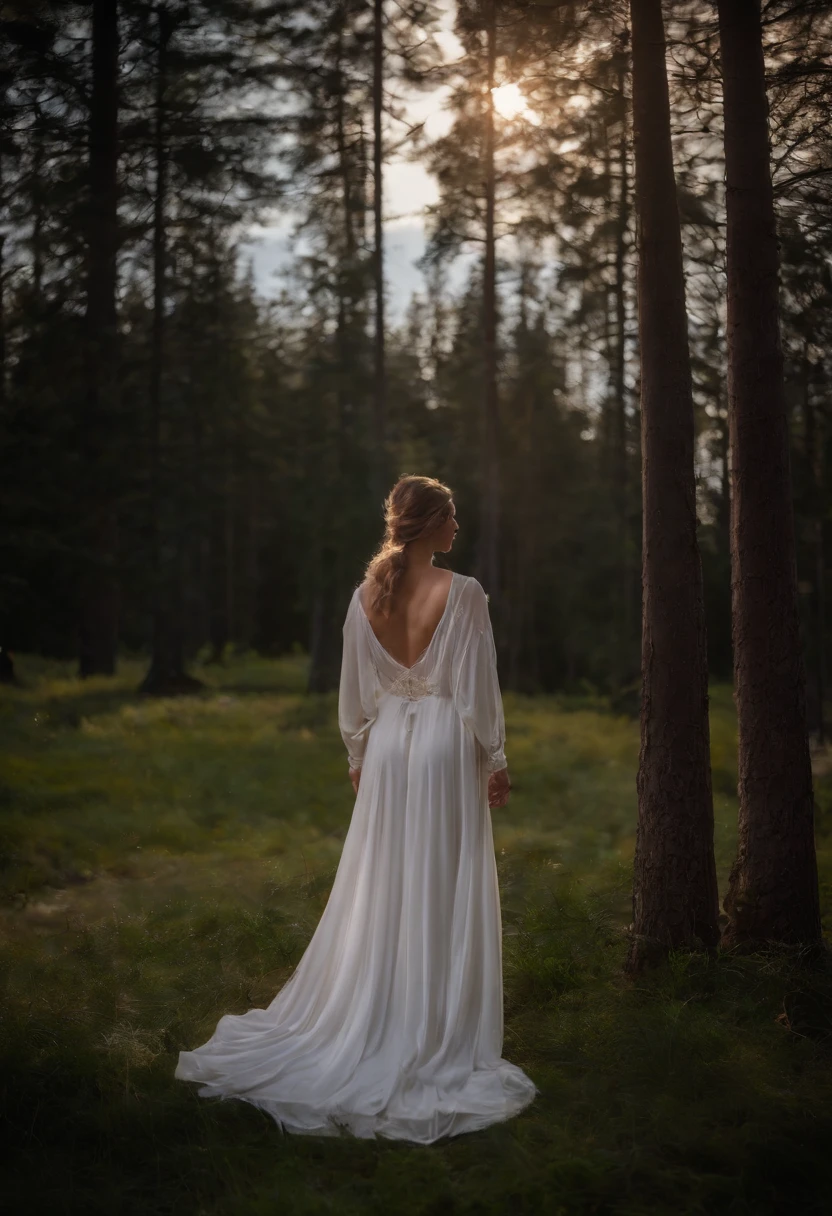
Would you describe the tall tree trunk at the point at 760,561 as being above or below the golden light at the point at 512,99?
below

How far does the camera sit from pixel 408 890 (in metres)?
5.32

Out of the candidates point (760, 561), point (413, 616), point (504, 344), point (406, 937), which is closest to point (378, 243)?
point (504, 344)

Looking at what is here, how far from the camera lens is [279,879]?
28.8ft

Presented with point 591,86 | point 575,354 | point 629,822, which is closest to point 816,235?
point 591,86

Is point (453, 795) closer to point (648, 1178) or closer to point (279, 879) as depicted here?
point (648, 1178)

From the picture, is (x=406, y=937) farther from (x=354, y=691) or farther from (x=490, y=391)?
(x=490, y=391)

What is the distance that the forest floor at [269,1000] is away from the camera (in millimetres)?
4094

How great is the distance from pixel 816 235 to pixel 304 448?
644 inches

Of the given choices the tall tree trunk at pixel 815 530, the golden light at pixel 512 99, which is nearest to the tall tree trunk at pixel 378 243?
the tall tree trunk at pixel 815 530

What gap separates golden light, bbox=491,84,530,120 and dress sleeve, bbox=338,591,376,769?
13.8 feet

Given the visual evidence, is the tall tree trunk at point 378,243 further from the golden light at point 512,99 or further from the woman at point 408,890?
the woman at point 408,890

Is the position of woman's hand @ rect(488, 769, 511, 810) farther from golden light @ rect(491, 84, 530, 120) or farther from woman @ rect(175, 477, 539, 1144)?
golden light @ rect(491, 84, 530, 120)

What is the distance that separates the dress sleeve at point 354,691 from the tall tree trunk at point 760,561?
97.6 inches

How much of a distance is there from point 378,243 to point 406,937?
60.8 feet
